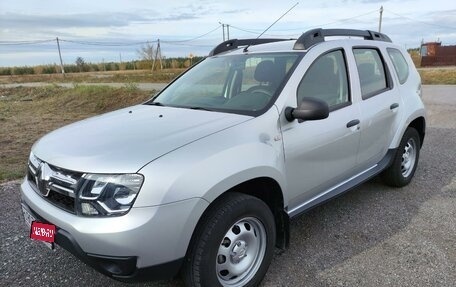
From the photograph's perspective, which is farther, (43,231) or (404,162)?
(404,162)

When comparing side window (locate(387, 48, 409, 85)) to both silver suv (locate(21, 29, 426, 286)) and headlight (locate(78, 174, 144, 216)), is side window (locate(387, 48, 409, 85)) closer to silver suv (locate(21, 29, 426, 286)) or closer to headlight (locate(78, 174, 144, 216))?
silver suv (locate(21, 29, 426, 286))

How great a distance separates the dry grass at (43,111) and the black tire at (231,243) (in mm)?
4166

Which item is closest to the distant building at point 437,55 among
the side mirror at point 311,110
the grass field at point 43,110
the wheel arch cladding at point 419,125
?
the grass field at point 43,110

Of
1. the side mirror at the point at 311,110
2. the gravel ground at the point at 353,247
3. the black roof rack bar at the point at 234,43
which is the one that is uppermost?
the black roof rack bar at the point at 234,43

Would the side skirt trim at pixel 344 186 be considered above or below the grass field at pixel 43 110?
above

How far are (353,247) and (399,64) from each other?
235 cm

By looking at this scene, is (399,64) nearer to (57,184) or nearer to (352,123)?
(352,123)

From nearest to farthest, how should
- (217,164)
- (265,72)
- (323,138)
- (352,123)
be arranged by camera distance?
(217,164)
(323,138)
(265,72)
(352,123)

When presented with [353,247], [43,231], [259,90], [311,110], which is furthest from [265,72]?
[43,231]

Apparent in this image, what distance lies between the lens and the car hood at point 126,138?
2.23 m

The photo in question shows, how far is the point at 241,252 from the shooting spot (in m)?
2.66

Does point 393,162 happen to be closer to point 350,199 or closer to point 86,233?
point 350,199

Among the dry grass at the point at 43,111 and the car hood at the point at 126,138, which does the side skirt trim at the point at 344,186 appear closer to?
the car hood at the point at 126,138

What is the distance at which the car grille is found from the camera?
2.25 metres
